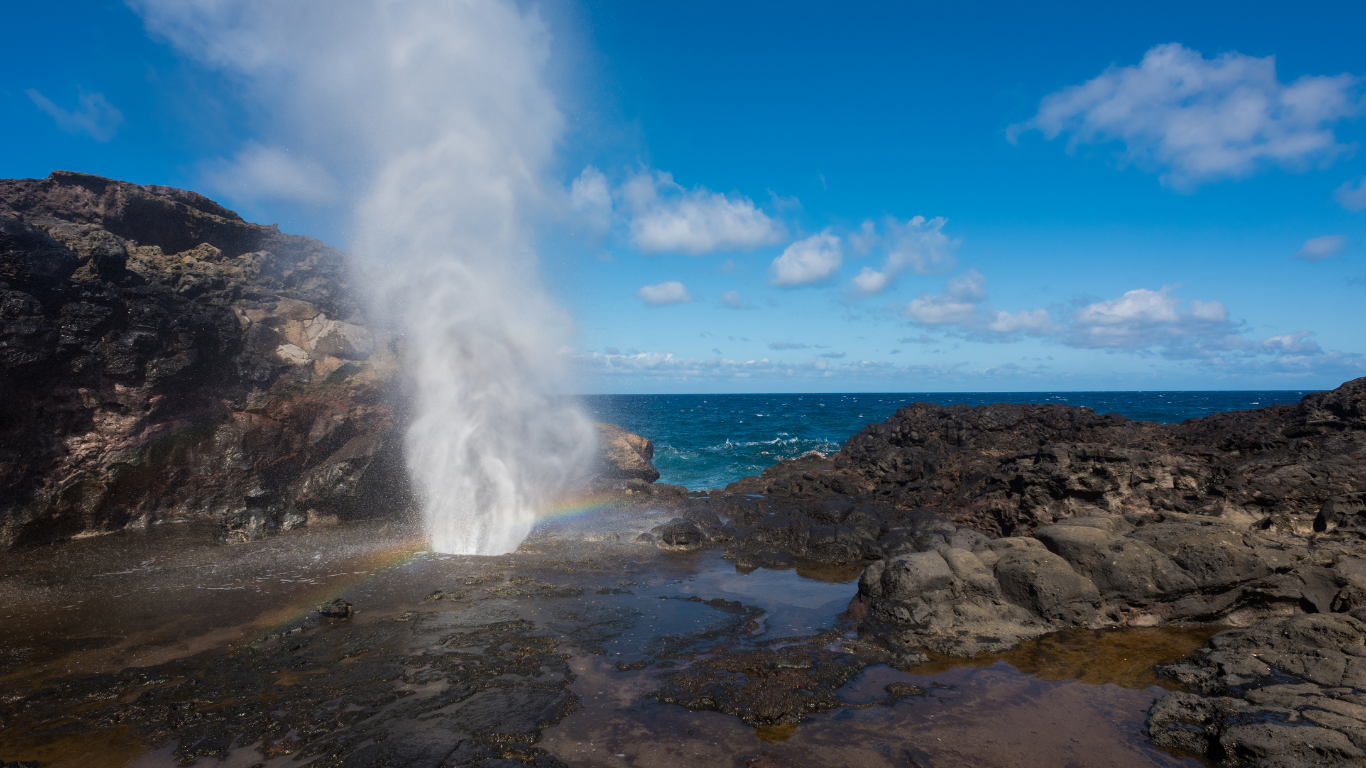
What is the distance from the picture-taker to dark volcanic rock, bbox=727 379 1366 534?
10.8 m

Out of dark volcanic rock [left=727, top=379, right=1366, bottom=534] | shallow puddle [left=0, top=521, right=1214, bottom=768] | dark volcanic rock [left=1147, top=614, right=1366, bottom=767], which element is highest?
dark volcanic rock [left=727, top=379, right=1366, bottom=534]

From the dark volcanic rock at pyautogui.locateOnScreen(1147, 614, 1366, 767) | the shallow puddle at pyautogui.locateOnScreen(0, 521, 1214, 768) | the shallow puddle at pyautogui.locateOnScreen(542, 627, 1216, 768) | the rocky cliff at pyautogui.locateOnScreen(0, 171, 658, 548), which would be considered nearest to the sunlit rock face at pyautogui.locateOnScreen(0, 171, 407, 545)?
the rocky cliff at pyautogui.locateOnScreen(0, 171, 658, 548)

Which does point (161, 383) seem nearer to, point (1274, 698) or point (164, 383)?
point (164, 383)

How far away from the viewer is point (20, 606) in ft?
27.1

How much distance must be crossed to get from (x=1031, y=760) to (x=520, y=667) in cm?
509

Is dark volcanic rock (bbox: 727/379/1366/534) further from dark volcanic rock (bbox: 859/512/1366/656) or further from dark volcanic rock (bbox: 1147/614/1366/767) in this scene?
dark volcanic rock (bbox: 1147/614/1366/767)

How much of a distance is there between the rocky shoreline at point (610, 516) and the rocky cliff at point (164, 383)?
6cm

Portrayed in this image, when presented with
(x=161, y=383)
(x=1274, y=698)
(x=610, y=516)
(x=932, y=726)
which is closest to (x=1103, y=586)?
(x=1274, y=698)

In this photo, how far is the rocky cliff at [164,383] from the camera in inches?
469

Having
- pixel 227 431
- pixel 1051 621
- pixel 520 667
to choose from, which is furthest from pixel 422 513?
pixel 1051 621

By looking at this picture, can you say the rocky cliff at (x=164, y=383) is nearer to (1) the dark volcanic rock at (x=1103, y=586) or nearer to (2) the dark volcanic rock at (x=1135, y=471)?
(2) the dark volcanic rock at (x=1135, y=471)

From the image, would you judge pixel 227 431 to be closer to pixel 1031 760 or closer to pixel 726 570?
pixel 726 570

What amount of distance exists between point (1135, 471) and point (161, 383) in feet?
72.6

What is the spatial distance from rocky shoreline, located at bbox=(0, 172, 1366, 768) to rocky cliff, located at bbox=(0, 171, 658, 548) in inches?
2.4
